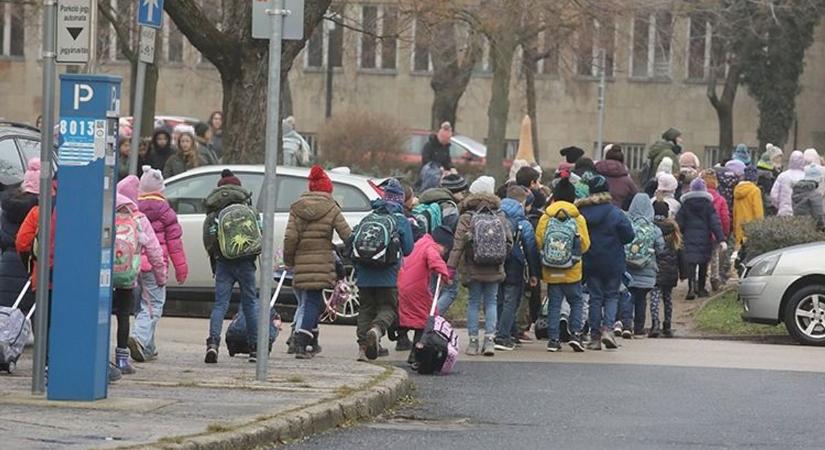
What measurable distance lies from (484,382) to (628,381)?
123cm

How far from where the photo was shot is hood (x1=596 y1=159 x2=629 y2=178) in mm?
21938

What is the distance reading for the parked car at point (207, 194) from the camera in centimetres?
2028

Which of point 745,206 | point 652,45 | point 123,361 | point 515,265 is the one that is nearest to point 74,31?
point 123,361

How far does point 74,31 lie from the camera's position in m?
12.2

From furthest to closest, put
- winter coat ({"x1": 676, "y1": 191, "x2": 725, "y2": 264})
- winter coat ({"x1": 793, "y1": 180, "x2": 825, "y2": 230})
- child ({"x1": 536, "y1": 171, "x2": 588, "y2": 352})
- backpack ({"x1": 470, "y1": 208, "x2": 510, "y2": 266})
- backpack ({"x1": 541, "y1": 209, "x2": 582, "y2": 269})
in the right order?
winter coat ({"x1": 793, "y1": 180, "x2": 825, "y2": 230}) < winter coat ({"x1": 676, "y1": 191, "x2": 725, "y2": 264}) < child ({"x1": 536, "y1": 171, "x2": 588, "y2": 352}) < backpack ({"x1": 541, "y1": 209, "x2": 582, "y2": 269}) < backpack ({"x1": 470, "y1": 208, "x2": 510, "y2": 266})

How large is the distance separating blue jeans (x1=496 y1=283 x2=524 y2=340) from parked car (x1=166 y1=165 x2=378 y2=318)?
2.22 meters

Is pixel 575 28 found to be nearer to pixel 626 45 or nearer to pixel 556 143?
pixel 626 45

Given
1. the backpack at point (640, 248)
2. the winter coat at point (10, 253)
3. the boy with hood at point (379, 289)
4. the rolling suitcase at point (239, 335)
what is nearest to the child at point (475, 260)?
the boy with hood at point (379, 289)

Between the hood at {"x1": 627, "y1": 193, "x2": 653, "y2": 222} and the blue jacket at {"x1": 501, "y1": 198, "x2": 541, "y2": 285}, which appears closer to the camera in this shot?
the blue jacket at {"x1": 501, "y1": 198, "x2": 541, "y2": 285}

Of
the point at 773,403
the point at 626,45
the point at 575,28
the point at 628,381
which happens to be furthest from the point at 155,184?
the point at 626,45

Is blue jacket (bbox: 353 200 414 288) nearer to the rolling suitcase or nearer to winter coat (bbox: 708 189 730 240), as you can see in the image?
the rolling suitcase

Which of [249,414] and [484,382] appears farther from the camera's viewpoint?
[484,382]

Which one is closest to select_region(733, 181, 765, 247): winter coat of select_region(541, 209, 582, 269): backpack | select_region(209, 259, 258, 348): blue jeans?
select_region(541, 209, 582, 269): backpack

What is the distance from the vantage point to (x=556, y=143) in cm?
6028
